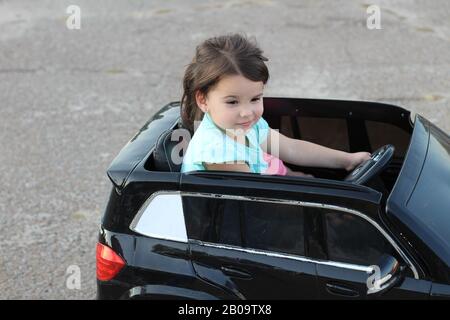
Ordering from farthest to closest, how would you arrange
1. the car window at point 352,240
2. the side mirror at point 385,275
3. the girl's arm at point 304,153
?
the girl's arm at point 304,153, the car window at point 352,240, the side mirror at point 385,275

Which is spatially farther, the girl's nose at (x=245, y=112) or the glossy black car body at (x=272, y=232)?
the girl's nose at (x=245, y=112)

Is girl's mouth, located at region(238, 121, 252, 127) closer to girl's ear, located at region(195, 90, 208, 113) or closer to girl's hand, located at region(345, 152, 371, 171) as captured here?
girl's ear, located at region(195, 90, 208, 113)

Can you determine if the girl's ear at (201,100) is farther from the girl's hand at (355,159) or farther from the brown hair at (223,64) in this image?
the girl's hand at (355,159)

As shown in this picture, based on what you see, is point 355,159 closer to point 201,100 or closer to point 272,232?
point 272,232

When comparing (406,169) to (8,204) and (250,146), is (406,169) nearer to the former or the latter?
(250,146)

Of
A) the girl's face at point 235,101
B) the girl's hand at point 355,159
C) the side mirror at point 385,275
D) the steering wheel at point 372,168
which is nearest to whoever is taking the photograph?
the side mirror at point 385,275

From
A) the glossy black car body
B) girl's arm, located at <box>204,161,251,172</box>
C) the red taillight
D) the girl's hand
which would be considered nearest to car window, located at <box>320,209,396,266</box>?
the glossy black car body

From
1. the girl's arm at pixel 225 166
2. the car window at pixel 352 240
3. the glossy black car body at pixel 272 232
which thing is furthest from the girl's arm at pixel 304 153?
the car window at pixel 352 240

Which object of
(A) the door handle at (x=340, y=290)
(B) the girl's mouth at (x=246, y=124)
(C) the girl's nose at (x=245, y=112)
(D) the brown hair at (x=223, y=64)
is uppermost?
(D) the brown hair at (x=223, y=64)

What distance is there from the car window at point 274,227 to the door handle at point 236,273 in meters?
0.13

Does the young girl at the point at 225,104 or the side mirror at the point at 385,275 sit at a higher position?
the young girl at the point at 225,104

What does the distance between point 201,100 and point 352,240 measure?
105cm

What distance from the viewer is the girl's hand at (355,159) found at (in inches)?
139

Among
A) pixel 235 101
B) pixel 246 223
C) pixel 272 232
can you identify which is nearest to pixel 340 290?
pixel 272 232
